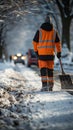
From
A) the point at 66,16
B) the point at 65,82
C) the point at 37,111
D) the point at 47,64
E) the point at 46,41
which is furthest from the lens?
the point at 66,16

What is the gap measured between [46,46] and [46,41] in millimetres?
134

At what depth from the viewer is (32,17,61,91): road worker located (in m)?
11.0

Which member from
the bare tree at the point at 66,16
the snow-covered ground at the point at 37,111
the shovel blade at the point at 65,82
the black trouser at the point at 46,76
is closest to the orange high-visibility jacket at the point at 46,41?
the black trouser at the point at 46,76

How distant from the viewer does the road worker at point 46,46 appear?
1099cm

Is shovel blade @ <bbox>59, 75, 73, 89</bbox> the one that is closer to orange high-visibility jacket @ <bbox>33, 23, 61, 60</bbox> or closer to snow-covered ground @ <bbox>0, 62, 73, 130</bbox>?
orange high-visibility jacket @ <bbox>33, 23, 61, 60</bbox>

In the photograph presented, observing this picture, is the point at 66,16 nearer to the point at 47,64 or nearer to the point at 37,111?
the point at 47,64

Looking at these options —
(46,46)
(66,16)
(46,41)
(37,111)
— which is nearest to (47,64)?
(46,46)

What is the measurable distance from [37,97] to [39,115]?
2.17 m

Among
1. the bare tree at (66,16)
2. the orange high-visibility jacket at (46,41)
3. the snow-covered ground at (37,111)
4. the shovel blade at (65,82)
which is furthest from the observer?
the bare tree at (66,16)

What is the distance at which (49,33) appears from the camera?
11.0 meters

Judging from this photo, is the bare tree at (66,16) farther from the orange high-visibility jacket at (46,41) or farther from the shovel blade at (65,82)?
the orange high-visibility jacket at (46,41)

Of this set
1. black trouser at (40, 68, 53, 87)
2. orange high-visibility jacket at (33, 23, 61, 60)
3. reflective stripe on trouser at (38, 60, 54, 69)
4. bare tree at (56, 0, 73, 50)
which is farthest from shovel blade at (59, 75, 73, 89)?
bare tree at (56, 0, 73, 50)

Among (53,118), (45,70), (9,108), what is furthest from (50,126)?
(45,70)

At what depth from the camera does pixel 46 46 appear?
36.3 ft
